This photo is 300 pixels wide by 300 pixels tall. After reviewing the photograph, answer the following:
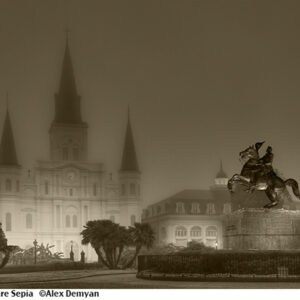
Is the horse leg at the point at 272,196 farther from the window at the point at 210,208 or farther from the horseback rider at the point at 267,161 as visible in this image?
the window at the point at 210,208

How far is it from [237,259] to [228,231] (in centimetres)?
158

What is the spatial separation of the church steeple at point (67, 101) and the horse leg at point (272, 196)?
35.6 metres

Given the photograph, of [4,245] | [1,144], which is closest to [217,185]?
[1,144]

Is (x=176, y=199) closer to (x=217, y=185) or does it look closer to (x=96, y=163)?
(x=217, y=185)

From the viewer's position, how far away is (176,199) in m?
64.6

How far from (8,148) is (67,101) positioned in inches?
296

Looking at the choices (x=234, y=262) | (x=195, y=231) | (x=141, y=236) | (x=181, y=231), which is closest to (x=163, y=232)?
(x=181, y=231)

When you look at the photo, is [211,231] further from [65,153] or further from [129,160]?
[65,153]

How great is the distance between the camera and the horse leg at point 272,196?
12352mm

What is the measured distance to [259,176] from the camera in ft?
40.2

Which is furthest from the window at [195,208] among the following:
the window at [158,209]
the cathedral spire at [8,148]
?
the cathedral spire at [8,148]

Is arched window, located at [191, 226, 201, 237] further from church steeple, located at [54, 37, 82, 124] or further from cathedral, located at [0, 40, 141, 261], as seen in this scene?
church steeple, located at [54, 37, 82, 124]

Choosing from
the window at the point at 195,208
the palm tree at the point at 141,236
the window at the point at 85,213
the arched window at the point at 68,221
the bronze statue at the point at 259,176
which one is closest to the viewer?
the bronze statue at the point at 259,176

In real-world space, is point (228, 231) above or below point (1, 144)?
below
